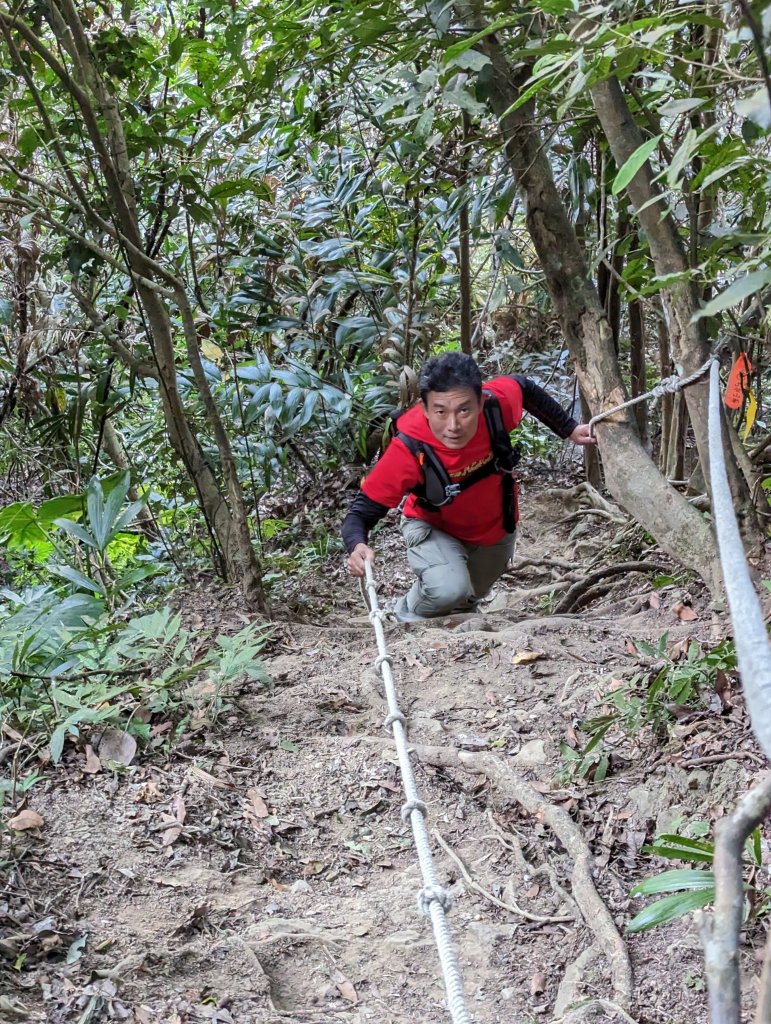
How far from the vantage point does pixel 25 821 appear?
6.94ft

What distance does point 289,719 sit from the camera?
2881mm

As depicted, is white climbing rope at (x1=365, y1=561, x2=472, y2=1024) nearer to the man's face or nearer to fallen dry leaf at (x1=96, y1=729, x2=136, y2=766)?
fallen dry leaf at (x1=96, y1=729, x2=136, y2=766)

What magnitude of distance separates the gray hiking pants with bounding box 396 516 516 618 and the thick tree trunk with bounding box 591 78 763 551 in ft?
4.59

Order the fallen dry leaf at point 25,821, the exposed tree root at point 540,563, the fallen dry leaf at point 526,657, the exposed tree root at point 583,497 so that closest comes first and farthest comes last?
the fallen dry leaf at point 25,821, the fallen dry leaf at point 526,657, the exposed tree root at point 540,563, the exposed tree root at point 583,497

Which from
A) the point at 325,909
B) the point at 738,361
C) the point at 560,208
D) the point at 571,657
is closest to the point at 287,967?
the point at 325,909

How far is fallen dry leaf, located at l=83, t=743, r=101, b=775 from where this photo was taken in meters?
2.43

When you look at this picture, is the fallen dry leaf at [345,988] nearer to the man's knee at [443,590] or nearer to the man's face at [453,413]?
the man's face at [453,413]

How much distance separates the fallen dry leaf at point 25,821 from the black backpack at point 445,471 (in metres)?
1.91

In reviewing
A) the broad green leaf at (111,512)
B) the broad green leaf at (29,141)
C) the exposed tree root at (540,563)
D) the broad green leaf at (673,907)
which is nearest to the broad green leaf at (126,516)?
the broad green leaf at (111,512)

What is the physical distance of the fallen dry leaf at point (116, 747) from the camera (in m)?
2.49

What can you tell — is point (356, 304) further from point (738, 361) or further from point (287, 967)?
point (287, 967)

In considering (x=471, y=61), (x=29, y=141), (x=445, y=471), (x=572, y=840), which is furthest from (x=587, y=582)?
(x=29, y=141)

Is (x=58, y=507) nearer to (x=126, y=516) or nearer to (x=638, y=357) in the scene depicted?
(x=126, y=516)

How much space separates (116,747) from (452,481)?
1.74 metres
